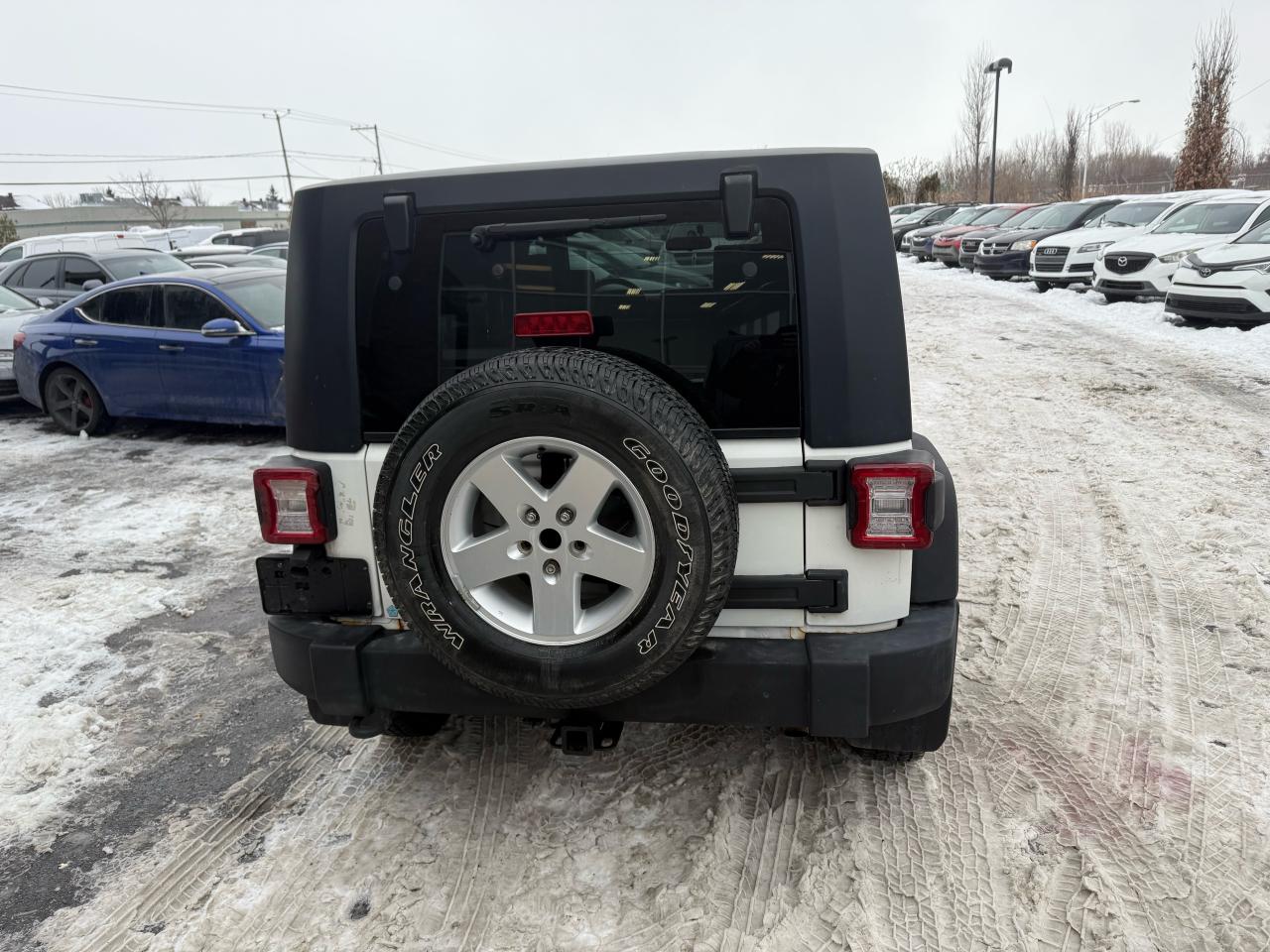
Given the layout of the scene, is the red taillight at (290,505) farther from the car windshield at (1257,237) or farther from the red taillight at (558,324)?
the car windshield at (1257,237)

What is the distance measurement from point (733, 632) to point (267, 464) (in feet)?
5.17

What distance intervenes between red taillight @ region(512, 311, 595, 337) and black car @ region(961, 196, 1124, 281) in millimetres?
19678

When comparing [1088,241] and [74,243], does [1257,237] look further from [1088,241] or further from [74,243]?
[74,243]

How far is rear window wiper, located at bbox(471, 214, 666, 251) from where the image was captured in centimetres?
259

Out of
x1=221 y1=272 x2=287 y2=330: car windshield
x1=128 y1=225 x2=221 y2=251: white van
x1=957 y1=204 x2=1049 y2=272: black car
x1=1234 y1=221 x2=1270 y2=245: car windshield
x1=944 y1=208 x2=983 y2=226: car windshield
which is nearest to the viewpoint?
x1=221 y1=272 x2=287 y2=330: car windshield

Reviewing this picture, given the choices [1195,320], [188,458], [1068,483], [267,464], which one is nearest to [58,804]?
[267,464]

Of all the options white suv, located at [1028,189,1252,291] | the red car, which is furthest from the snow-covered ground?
the red car

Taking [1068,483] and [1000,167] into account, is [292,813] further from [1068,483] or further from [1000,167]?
[1000,167]

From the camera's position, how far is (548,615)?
2453 millimetres

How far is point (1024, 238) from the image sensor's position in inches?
790

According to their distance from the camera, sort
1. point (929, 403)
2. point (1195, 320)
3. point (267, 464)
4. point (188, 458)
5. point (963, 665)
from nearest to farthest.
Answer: point (267, 464) < point (963, 665) < point (188, 458) < point (929, 403) < point (1195, 320)

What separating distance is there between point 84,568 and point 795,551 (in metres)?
4.77

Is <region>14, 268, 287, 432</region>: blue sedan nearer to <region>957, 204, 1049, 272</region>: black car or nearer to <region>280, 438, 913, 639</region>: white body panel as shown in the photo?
<region>280, 438, 913, 639</region>: white body panel

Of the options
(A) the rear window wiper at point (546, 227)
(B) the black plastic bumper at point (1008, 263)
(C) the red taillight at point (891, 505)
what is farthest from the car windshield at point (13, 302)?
(B) the black plastic bumper at point (1008, 263)
